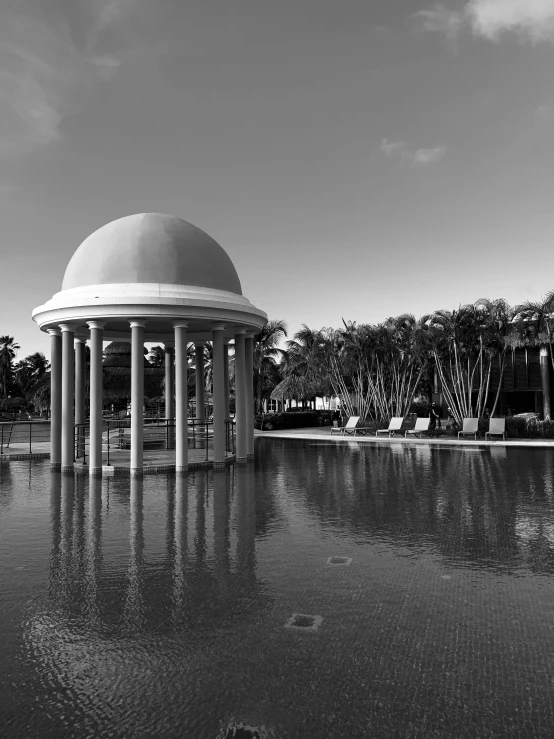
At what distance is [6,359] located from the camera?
290 feet

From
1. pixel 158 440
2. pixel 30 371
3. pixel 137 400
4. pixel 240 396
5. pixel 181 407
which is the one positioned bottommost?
pixel 158 440

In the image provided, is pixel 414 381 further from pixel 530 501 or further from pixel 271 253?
pixel 530 501

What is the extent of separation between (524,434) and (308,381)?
2023 centimetres

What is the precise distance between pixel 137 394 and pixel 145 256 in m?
4.31

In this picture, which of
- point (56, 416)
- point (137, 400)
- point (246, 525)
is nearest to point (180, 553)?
point (246, 525)

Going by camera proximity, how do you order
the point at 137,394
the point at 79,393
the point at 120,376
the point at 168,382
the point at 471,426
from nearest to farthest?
the point at 137,394 < the point at 79,393 < the point at 168,382 < the point at 471,426 < the point at 120,376

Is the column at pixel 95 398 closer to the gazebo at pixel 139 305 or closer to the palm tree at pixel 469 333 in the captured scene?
the gazebo at pixel 139 305

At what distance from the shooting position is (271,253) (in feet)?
113

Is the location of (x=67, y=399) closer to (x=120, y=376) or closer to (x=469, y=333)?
(x=469, y=333)

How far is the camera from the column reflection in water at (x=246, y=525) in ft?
25.2

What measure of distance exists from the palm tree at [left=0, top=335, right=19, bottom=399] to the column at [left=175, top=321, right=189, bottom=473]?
77.4m

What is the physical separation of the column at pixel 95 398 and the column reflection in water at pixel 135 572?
14.5ft

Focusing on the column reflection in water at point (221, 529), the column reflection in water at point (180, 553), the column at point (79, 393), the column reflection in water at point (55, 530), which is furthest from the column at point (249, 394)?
the column reflection in water at point (55, 530)

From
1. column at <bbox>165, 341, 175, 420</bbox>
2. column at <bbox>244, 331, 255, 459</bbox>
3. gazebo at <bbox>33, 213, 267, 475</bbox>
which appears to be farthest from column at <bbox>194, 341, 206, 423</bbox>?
gazebo at <bbox>33, 213, 267, 475</bbox>
